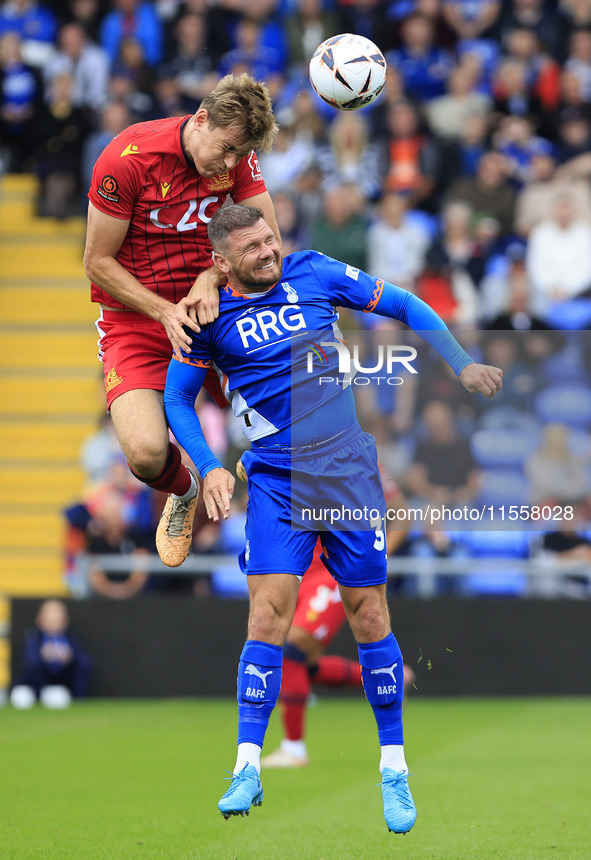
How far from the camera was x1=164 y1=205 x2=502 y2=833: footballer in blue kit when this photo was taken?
5254 mm

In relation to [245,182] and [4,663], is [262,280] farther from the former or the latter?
[4,663]

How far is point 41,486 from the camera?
48.5ft

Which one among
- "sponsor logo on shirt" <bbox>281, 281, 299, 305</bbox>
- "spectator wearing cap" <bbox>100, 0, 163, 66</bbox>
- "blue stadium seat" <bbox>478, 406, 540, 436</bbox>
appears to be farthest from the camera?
"spectator wearing cap" <bbox>100, 0, 163, 66</bbox>

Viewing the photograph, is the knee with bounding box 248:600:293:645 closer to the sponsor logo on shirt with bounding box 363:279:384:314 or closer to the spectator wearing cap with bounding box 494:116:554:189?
the sponsor logo on shirt with bounding box 363:279:384:314

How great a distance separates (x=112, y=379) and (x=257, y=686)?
1811 millimetres

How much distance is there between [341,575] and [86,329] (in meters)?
10.9

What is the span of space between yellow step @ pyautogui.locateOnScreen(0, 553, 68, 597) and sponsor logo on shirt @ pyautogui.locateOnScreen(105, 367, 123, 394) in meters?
7.87

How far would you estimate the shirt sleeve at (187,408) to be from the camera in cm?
529

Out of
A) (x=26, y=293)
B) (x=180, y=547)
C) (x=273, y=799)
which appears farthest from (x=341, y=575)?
(x=26, y=293)

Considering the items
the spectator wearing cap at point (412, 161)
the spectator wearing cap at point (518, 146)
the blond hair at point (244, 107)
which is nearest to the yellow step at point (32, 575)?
the spectator wearing cap at point (412, 161)

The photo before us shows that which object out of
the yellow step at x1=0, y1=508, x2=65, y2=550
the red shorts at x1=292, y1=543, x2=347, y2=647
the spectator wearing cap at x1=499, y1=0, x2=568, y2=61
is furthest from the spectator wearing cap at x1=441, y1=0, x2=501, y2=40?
the red shorts at x1=292, y1=543, x2=347, y2=647

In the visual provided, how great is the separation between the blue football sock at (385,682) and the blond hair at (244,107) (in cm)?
228

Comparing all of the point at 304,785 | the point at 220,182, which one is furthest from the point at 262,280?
the point at 304,785

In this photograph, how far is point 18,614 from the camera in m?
12.1
